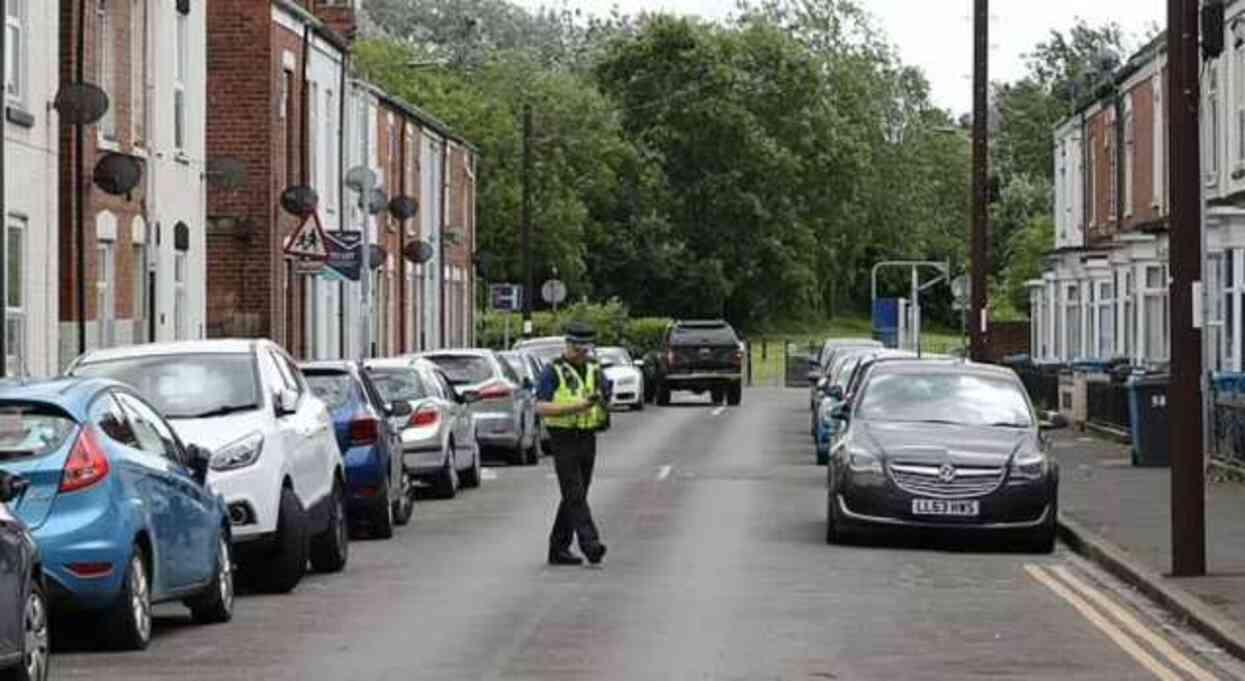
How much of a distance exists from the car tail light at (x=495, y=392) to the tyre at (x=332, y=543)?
15290 millimetres

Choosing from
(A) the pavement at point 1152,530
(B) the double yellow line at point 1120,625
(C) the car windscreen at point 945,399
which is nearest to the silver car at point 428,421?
(C) the car windscreen at point 945,399

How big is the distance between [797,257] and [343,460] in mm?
71555

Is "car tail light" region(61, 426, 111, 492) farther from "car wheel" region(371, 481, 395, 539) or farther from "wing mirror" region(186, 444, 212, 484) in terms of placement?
"car wheel" region(371, 481, 395, 539)

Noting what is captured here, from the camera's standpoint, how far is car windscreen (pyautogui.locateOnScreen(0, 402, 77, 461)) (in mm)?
14141

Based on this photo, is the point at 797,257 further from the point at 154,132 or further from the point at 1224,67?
the point at 154,132

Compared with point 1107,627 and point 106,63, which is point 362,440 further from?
point 106,63

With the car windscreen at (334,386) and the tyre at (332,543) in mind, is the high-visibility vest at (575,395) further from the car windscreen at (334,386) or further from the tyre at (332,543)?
the car windscreen at (334,386)

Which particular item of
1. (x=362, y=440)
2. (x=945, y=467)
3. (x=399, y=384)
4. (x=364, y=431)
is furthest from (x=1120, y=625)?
(x=399, y=384)

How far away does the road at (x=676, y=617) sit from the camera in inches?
558

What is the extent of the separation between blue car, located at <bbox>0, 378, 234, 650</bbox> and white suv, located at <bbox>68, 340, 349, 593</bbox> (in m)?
2.06

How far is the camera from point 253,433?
58.8ft

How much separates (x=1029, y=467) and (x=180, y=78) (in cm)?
1799

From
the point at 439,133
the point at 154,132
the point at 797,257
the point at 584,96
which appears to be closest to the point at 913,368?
the point at 154,132

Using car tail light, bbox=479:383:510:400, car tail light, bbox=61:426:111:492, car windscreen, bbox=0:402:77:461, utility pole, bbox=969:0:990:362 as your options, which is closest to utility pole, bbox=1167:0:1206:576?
car tail light, bbox=61:426:111:492
